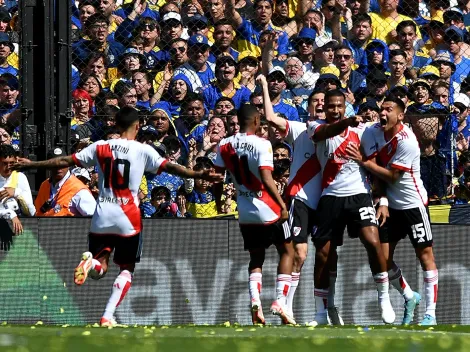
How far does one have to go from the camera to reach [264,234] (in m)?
10.9

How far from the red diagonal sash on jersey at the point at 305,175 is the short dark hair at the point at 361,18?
3.97 metres

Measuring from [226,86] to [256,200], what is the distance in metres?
3.11

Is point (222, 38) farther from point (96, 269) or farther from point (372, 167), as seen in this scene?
point (96, 269)

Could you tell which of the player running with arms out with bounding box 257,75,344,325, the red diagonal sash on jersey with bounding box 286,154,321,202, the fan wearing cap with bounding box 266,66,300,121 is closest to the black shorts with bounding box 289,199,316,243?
the player running with arms out with bounding box 257,75,344,325

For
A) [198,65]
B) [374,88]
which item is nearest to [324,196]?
[374,88]

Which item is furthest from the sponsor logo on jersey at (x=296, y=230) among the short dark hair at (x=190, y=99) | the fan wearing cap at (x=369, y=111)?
the short dark hair at (x=190, y=99)

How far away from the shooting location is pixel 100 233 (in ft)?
34.0

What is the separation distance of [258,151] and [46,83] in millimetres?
2922

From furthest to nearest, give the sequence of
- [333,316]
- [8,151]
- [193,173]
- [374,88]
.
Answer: [374,88], [8,151], [333,316], [193,173]

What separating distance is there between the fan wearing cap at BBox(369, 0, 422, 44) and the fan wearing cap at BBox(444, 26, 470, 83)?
37 centimetres

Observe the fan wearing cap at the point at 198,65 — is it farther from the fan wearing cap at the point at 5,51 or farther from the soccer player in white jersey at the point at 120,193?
the soccer player in white jersey at the point at 120,193

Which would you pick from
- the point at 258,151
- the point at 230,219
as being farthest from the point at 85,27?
the point at 258,151

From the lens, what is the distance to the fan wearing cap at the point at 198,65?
13.7 metres

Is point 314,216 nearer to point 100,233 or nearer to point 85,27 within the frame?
point 100,233
